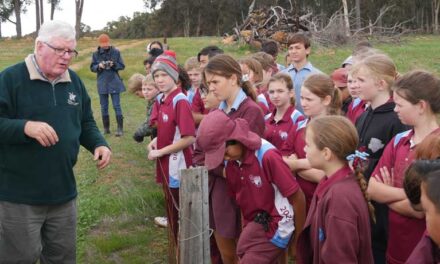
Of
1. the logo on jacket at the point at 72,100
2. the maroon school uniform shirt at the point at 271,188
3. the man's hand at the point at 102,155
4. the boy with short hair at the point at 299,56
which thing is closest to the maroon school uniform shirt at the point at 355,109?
the maroon school uniform shirt at the point at 271,188

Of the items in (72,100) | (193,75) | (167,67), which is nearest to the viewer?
(72,100)

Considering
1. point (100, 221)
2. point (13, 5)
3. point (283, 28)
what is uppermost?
point (13, 5)

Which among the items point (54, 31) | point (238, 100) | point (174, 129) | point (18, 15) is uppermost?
point (18, 15)

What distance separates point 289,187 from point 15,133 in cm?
181

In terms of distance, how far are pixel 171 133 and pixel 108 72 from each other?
A: 19.9 ft

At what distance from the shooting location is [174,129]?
472 cm

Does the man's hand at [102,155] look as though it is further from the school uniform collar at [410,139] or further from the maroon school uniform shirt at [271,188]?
the school uniform collar at [410,139]

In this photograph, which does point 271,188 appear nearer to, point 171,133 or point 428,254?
point 428,254

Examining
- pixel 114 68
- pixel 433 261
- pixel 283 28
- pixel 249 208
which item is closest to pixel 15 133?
pixel 249 208

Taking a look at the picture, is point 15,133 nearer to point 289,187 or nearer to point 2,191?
point 2,191

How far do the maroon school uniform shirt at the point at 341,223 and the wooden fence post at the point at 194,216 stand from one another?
0.73 meters

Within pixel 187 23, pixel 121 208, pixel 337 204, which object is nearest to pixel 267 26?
pixel 121 208

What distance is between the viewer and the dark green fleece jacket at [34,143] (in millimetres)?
3469

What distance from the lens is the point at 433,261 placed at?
2.25 meters
